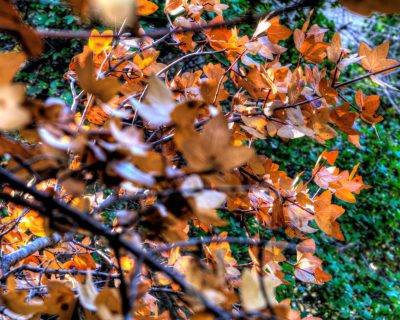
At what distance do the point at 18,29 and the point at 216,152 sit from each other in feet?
0.75

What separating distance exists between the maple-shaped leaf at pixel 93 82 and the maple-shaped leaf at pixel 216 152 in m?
0.18

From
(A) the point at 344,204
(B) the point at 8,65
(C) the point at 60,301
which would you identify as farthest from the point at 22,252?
(A) the point at 344,204

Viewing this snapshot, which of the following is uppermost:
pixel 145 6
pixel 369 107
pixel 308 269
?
pixel 145 6

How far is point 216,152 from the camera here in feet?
0.94

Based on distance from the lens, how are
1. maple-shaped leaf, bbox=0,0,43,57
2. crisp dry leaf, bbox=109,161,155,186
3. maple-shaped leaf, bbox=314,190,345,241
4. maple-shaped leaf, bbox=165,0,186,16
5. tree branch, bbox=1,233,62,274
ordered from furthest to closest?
maple-shaped leaf, bbox=165,0,186,16 → tree branch, bbox=1,233,62,274 → maple-shaped leaf, bbox=314,190,345,241 → maple-shaped leaf, bbox=0,0,43,57 → crisp dry leaf, bbox=109,161,155,186

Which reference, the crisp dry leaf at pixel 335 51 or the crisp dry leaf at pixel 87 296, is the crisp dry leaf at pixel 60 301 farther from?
the crisp dry leaf at pixel 335 51

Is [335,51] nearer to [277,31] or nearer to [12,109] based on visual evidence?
[277,31]

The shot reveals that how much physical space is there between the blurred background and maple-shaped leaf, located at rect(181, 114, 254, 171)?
2020 mm

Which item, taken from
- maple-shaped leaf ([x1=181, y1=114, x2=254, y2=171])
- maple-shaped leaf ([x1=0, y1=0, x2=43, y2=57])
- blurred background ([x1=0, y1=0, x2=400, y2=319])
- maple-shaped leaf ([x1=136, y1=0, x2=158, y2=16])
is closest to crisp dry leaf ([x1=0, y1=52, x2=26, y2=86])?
maple-shaped leaf ([x1=0, y1=0, x2=43, y2=57])

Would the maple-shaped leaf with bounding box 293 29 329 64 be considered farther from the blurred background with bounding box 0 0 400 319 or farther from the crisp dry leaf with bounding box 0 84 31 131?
the blurred background with bounding box 0 0 400 319

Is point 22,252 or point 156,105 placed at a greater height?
point 156,105

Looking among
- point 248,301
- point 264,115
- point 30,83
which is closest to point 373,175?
point 30,83

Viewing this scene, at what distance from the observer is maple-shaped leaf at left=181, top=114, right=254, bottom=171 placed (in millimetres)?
285

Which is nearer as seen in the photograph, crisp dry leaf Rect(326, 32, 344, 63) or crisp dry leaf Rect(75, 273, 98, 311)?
crisp dry leaf Rect(75, 273, 98, 311)
